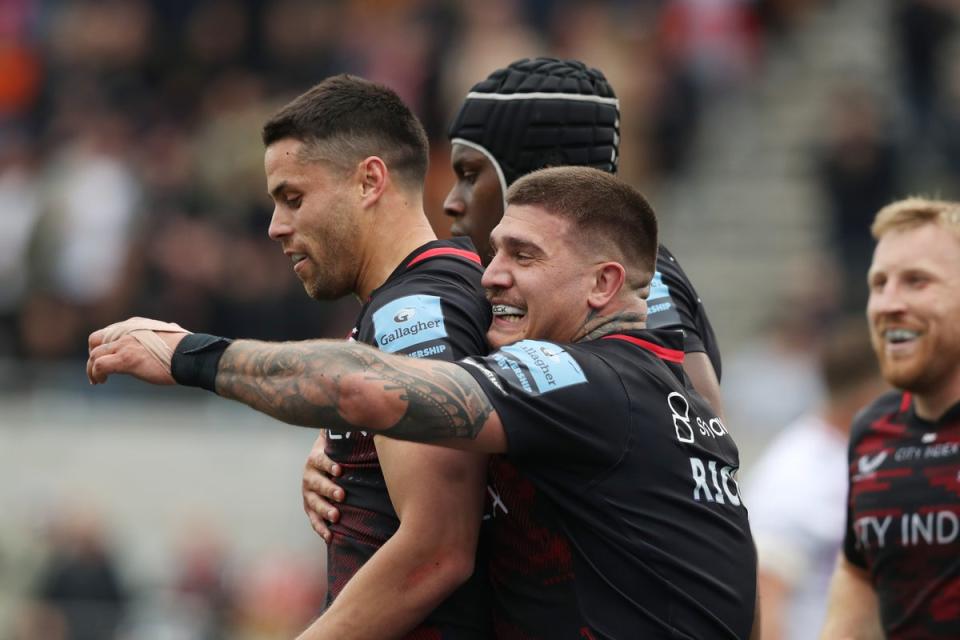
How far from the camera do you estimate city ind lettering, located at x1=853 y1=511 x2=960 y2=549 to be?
6129mm

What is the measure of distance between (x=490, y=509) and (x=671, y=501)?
57cm

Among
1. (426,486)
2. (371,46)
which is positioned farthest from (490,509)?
(371,46)

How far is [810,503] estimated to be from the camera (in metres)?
8.07

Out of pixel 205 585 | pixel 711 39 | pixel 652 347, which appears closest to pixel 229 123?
pixel 711 39

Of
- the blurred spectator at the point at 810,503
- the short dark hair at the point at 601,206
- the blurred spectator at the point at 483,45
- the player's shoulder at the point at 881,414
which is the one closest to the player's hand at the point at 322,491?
the short dark hair at the point at 601,206

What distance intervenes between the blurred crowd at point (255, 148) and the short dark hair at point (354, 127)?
24.8 ft

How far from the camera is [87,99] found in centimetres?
1777

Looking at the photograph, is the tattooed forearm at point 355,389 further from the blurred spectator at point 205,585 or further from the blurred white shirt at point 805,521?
the blurred spectator at point 205,585

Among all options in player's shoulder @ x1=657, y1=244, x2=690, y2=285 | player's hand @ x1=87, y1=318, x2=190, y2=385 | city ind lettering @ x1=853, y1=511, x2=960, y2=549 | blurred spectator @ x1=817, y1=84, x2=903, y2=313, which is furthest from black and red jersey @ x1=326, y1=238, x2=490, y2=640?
blurred spectator @ x1=817, y1=84, x2=903, y2=313

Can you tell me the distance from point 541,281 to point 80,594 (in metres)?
9.55

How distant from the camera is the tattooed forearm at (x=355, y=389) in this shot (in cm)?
460

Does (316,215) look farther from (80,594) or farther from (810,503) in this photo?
(80,594)

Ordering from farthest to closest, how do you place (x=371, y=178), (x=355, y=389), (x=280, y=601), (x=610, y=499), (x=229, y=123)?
(x=229, y=123), (x=280, y=601), (x=371, y=178), (x=610, y=499), (x=355, y=389)

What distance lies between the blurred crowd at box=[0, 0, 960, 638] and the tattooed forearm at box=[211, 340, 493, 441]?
8.39 metres
